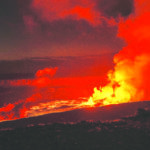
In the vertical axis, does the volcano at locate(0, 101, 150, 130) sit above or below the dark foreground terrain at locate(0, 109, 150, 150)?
above

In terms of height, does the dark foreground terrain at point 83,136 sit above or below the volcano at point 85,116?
below

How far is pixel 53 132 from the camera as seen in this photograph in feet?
28.5

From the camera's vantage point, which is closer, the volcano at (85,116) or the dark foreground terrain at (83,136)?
the dark foreground terrain at (83,136)

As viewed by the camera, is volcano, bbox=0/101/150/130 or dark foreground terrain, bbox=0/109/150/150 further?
volcano, bbox=0/101/150/130

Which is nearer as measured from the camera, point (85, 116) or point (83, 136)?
point (83, 136)

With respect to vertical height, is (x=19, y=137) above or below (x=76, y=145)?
above

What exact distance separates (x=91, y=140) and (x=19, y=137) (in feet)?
8.48

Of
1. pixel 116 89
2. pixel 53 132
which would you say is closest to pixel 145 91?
pixel 116 89

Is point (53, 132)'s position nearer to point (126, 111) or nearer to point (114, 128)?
point (114, 128)

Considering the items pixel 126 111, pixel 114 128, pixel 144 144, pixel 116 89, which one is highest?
pixel 116 89

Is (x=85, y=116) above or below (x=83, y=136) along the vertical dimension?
above

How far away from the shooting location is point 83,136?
811 cm

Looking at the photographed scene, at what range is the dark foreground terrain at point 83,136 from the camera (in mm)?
7145

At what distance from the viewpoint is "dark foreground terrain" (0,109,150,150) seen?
7145 millimetres
